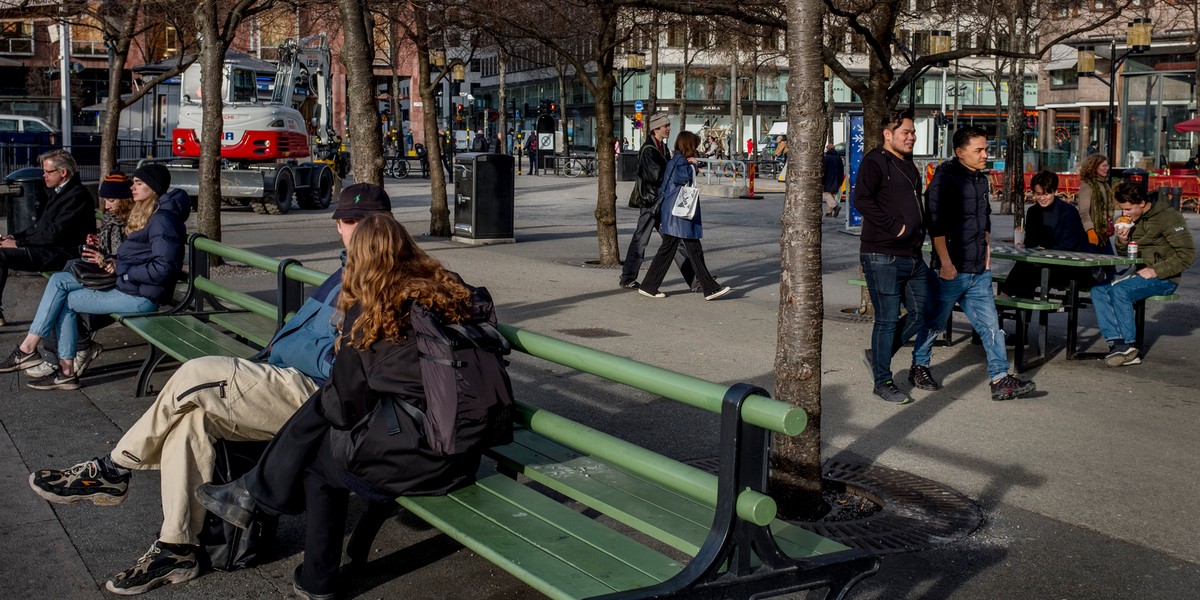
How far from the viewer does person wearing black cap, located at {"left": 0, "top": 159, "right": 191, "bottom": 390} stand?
8188 mm

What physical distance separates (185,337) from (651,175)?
6592mm

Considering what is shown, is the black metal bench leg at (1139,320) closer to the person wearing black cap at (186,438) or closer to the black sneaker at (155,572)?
the person wearing black cap at (186,438)

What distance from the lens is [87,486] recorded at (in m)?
5.25

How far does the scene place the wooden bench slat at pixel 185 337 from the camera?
7.23 meters

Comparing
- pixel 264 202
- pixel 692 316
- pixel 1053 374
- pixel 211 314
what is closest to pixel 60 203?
pixel 211 314

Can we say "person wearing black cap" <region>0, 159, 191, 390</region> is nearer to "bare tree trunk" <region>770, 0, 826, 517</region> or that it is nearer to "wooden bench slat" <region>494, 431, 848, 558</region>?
"wooden bench slat" <region>494, 431, 848, 558</region>

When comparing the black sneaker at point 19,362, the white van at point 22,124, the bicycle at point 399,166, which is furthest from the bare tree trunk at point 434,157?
the bicycle at point 399,166

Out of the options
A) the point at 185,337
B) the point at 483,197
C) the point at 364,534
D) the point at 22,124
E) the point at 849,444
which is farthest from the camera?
the point at 22,124

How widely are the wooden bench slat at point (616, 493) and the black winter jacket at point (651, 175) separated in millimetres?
8343

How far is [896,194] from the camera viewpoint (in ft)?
26.2

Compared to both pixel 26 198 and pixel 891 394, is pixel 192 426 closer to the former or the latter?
pixel 891 394

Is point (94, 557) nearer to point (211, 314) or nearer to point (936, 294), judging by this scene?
point (211, 314)

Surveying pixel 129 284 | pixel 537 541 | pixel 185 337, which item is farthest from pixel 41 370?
pixel 537 541

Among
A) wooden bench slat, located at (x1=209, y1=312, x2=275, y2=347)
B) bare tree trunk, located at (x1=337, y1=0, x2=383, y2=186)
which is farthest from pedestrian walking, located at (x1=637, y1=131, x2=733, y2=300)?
wooden bench slat, located at (x1=209, y1=312, x2=275, y2=347)
